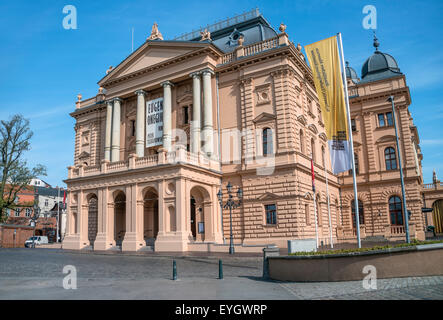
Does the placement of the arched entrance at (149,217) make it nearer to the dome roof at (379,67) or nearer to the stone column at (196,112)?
the stone column at (196,112)

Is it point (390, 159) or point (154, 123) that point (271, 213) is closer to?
point (154, 123)

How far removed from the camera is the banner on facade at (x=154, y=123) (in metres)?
35.6

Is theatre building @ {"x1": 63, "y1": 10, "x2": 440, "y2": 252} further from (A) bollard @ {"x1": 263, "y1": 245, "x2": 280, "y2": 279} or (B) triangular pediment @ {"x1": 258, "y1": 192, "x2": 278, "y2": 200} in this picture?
(A) bollard @ {"x1": 263, "y1": 245, "x2": 280, "y2": 279}

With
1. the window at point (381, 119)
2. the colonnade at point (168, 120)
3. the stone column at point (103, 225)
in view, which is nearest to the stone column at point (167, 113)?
the colonnade at point (168, 120)

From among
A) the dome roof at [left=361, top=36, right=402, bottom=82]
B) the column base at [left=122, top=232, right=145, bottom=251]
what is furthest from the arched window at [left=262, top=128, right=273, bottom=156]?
the dome roof at [left=361, top=36, right=402, bottom=82]

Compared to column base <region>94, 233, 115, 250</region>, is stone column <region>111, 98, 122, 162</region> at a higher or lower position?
higher

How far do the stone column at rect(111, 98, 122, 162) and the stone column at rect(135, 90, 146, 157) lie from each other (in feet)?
8.71

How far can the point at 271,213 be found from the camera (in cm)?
3017

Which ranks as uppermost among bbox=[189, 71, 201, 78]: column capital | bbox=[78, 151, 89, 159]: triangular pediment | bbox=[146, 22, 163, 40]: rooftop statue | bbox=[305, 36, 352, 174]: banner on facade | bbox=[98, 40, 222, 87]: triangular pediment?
bbox=[146, 22, 163, 40]: rooftop statue

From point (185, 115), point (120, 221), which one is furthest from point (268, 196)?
point (120, 221)

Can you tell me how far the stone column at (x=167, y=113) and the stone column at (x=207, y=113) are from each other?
3.63 metres

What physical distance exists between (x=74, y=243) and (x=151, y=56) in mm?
19003

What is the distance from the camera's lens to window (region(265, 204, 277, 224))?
30.0 metres
